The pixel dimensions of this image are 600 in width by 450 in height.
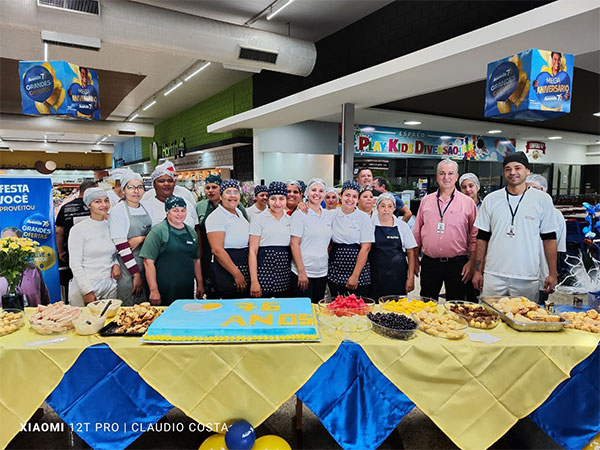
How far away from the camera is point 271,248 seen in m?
3.19

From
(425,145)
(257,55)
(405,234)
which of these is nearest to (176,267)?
(405,234)

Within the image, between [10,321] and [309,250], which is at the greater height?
[309,250]

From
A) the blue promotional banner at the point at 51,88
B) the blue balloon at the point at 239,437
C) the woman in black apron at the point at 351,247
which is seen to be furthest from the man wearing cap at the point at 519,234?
the blue promotional banner at the point at 51,88

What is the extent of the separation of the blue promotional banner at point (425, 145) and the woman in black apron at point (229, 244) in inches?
285

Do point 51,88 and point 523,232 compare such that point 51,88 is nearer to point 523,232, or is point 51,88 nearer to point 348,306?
point 348,306

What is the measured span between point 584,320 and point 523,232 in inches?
33.6

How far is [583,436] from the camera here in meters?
2.04

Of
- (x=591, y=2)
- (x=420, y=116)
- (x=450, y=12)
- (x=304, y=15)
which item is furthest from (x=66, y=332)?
(x=420, y=116)

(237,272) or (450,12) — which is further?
(450,12)

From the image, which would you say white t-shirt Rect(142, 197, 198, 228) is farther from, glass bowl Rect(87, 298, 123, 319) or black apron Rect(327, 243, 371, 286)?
black apron Rect(327, 243, 371, 286)

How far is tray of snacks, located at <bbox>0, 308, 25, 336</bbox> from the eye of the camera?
2102 mm

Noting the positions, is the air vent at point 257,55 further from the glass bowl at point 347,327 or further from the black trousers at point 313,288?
the glass bowl at point 347,327

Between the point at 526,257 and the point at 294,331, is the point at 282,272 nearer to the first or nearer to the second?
the point at 294,331

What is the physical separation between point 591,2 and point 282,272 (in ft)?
10.2
